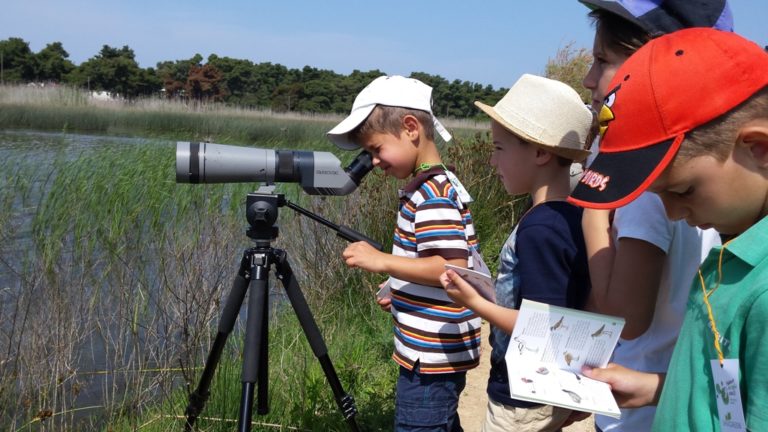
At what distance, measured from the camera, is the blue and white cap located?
137 centimetres

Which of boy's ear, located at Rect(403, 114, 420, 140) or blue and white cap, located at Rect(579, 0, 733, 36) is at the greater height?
blue and white cap, located at Rect(579, 0, 733, 36)

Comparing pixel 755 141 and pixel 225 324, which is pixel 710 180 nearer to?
pixel 755 141

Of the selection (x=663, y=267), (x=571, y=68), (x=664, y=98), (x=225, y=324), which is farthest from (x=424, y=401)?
(x=571, y=68)

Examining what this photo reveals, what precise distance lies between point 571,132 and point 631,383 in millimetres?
671

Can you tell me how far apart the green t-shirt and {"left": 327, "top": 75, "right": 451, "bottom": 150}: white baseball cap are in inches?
49.5

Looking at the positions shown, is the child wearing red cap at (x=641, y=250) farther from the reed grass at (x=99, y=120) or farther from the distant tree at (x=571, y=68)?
the reed grass at (x=99, y=120)

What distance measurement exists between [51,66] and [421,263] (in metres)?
40.6

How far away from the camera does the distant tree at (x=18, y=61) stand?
118ft

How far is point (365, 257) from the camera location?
6.39 ft

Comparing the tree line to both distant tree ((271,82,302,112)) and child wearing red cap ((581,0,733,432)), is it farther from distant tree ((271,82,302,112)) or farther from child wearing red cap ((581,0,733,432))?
child wearing red cap ((581,0,733,432))

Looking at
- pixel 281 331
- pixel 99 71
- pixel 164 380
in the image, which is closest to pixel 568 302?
pixel 164 380

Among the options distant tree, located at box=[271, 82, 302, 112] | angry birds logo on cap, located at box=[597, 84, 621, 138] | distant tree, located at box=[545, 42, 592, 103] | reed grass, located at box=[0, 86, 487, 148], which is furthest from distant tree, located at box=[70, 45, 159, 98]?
angry birds logo on cap, located at box=[597, 84, 621, 138]

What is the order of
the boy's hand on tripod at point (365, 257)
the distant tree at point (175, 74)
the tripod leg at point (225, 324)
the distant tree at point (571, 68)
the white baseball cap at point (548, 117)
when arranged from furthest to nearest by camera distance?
1. the distant tree at point (175, 74)
2. the distant tree at point (571, 68)
3. the tripod leg at point (225, 324)
4. the boy's hand on tripod at point (365, 257)
5. the white baseball cap at point (548, 117)

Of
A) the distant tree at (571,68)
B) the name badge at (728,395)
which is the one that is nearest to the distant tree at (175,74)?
the distant tree at (571,68)
